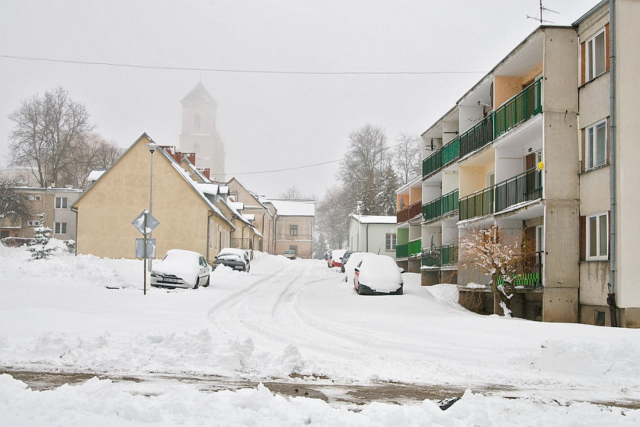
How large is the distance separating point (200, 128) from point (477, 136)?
386ft

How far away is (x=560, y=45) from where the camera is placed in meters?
18.1

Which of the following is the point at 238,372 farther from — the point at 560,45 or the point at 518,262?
the point at 560,45

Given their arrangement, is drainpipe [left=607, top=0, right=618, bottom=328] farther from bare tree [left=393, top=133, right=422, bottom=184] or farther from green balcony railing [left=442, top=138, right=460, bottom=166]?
bare tree [left=393, top=133, right=422, bottom=184]

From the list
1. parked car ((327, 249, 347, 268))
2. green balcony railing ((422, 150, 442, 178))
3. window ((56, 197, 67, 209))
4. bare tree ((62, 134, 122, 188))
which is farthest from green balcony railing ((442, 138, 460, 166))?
window ((56, 197, 67, 209))

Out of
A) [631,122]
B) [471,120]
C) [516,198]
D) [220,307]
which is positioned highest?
[471,120]

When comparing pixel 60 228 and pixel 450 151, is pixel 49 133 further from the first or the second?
Answer: pixel 450 151

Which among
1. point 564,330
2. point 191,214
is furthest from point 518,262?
point 191,214

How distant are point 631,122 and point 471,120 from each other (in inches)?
463

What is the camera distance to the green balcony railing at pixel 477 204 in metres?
23.6

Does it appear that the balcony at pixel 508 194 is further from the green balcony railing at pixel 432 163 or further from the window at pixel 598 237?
the green balcony railing at pixel 432 163

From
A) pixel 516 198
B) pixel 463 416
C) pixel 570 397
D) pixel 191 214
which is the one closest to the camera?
pixel 463 416

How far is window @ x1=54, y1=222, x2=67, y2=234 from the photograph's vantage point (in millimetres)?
68750

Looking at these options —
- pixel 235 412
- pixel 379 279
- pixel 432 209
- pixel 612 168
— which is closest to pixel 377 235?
pixel 432 209

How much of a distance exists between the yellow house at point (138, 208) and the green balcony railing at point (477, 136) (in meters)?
18.8
